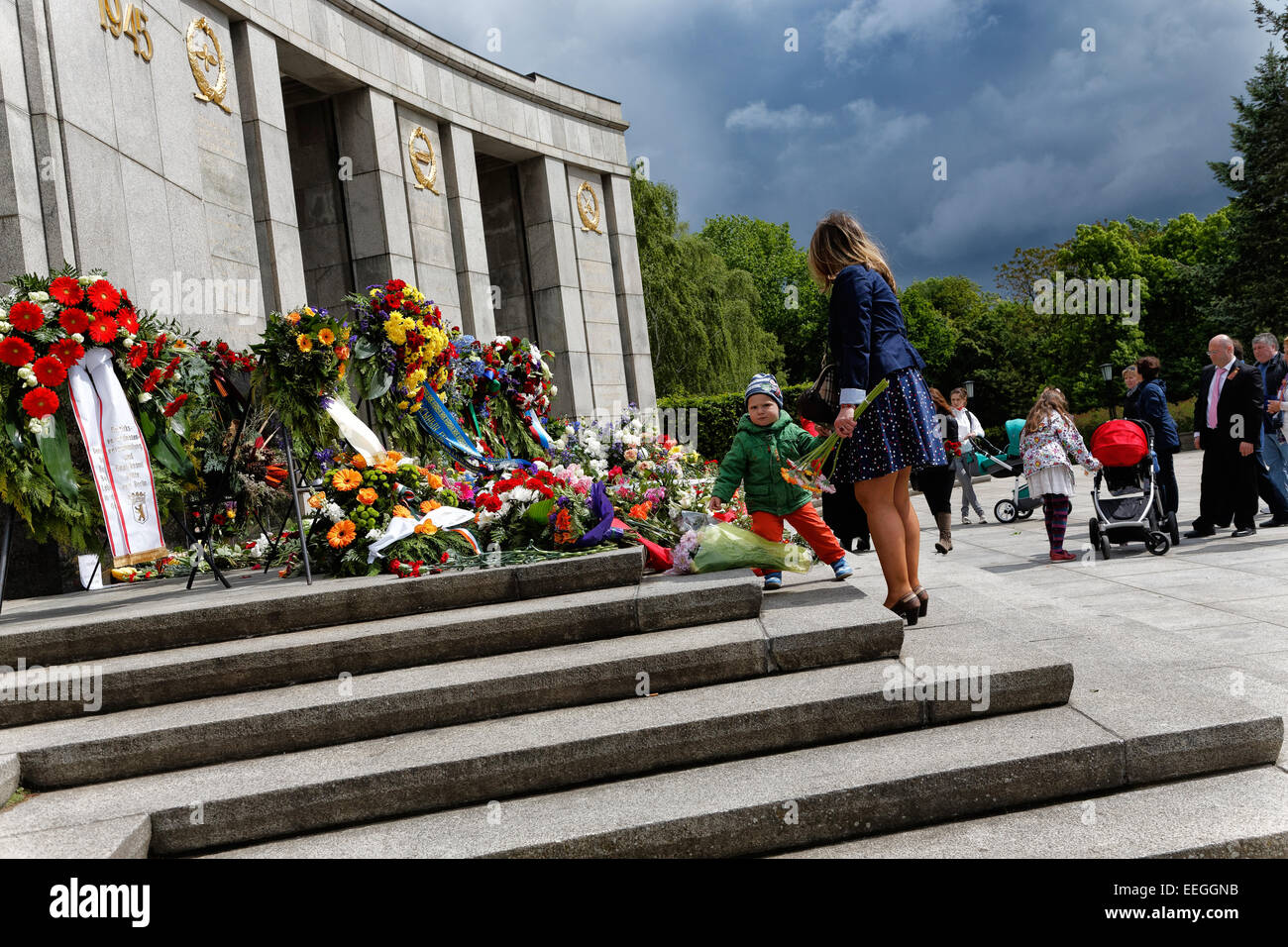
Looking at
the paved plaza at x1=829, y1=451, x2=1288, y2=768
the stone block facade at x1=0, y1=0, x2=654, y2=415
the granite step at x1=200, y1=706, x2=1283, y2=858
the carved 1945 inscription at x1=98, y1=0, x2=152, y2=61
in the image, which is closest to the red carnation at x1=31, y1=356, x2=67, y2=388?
the granite step at x1=200, y1=706, x2=1283, y2=858

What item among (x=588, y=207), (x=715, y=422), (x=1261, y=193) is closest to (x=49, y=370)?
(x=588, y=207)

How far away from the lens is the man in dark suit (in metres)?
9.15

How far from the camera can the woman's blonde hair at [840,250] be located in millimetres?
4969

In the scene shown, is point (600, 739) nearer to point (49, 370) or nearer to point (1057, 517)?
point (49, 370)

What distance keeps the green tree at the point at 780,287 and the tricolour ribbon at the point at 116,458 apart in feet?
155

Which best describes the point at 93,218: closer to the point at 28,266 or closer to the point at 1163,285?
the point at 28,266

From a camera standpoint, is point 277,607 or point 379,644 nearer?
point 379,644

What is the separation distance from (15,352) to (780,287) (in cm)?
5039

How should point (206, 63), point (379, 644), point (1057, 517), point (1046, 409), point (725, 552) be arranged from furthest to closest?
point (206, 63), point (1046, 409), point (1057, 517), point (725, 552), point (379, 644)

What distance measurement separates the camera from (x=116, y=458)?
18.1ft

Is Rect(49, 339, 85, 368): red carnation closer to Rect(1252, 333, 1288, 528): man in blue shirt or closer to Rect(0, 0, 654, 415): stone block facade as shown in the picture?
Rect(0, 0, 654, 415): stone block facade

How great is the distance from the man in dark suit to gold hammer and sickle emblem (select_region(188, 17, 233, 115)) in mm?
11794

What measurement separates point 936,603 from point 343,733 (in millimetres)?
3321

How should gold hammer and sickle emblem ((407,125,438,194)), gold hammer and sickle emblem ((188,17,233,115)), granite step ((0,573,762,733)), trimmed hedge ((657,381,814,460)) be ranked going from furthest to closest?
trimmed hedge ((657,381,814,460))
gold hammer and sickle emblem ((407,125,438,194))
gold hammer and sickle emblem ((188,17,233,115))
granite step ((0,573,762,733))
